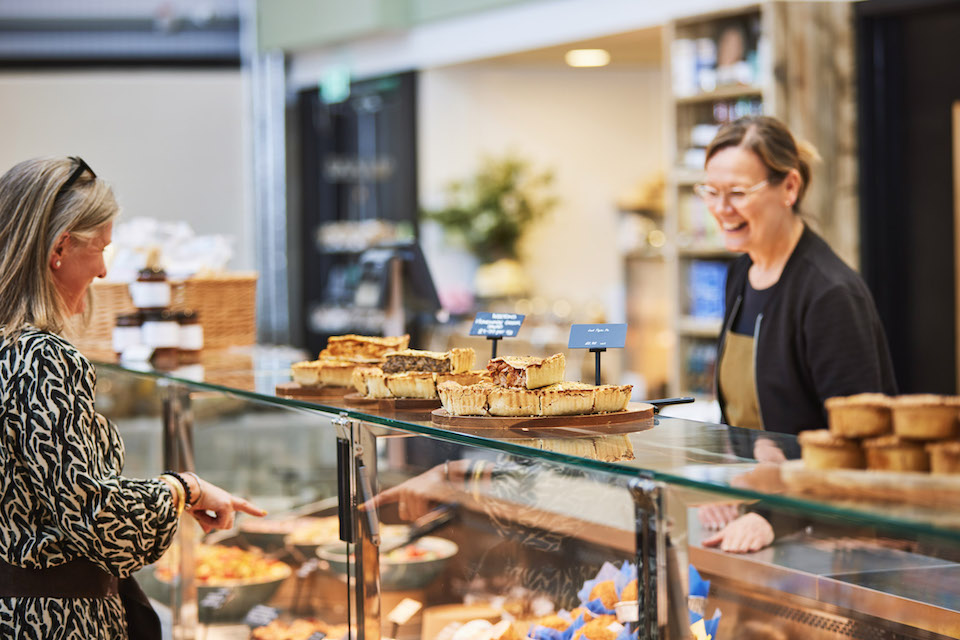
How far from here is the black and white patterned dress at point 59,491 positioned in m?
1.75

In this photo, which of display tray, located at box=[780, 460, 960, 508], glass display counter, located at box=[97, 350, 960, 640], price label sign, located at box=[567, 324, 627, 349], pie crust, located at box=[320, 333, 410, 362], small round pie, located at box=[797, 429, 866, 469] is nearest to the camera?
display tray, located at box=[780, 460, 960, 508]

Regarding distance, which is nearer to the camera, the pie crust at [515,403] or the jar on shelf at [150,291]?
the pie crust at [515,403]

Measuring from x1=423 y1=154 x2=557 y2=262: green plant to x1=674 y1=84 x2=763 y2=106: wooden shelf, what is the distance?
75.3 inches

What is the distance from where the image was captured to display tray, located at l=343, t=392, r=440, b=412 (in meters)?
1.95

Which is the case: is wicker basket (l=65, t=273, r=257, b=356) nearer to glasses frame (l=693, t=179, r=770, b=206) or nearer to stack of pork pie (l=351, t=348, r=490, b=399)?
stack of pork pie (l=351, t=348, r=490, b=399)

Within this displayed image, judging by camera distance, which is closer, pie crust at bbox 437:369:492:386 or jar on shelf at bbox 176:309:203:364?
pie crust at bbox 437:369:492:386

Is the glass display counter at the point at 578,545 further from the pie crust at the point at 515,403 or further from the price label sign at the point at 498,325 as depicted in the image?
the price label sign at the point at 498,325

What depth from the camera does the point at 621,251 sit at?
8.07m

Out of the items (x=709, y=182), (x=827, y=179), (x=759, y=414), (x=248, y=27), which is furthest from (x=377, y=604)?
(x=248, y=27)

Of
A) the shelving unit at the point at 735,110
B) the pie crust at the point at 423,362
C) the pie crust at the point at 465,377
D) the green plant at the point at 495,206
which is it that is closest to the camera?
the pie crust at the point at 465,377

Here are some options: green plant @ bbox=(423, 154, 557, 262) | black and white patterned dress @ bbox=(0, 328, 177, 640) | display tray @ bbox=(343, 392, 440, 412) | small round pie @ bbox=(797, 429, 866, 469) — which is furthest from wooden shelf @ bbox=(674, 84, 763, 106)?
small round pie @ bbox=(797, 429, 866, 469)

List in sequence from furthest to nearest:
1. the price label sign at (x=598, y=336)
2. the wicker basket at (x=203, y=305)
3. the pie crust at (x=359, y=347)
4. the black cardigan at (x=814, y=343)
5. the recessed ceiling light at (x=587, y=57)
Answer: the recessed ceiling light at (x=587, y=57), the wicker basket at (x=203, y=305), the black cardigan at (x=814, y=343), the pie crust at (x=359, y=347), the price label sign at (x=598, y=336)

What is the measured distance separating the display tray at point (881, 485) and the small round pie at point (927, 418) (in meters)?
0.04

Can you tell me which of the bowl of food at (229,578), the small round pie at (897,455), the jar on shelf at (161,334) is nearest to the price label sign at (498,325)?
the small round pie at (897,455)
